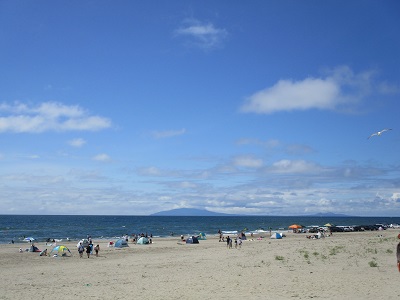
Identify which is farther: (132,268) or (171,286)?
(132,268)

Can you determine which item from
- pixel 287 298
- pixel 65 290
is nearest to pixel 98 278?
pixel 65 290

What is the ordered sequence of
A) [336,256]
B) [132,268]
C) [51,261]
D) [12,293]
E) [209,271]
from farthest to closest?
[51,261] < [336,256] < [132,268] < [209,271] < [12,293]

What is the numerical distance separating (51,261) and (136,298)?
17.4 m

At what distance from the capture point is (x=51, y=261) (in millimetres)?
28953

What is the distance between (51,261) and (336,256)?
70.4 feet

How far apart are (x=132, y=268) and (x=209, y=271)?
5465 mm

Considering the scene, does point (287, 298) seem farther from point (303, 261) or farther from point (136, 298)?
point (303, 261)

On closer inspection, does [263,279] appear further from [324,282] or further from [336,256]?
[336,256]

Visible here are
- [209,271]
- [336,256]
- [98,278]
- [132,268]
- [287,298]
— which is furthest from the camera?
[336,256]

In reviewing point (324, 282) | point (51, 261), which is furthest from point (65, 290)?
point (51, 261)

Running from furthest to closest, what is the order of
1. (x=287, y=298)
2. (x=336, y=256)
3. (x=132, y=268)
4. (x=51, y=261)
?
(x=51, y=261) → (x=336, y=256) → (x=132, y=268) → (x=287, y=298)

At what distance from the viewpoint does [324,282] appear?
16734 mm

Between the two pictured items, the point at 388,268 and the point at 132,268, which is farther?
the point at 132,268

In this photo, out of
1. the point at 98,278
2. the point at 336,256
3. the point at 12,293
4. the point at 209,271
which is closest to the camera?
the point at 12,293
